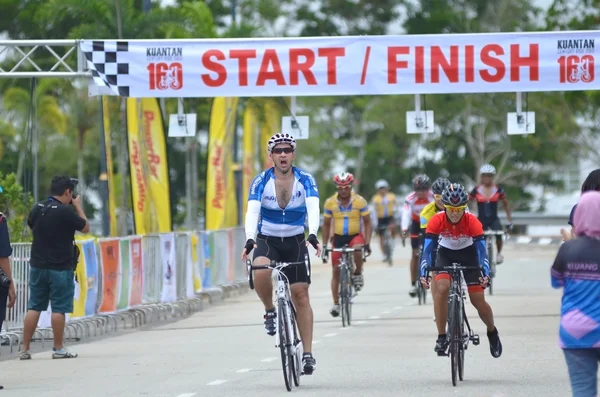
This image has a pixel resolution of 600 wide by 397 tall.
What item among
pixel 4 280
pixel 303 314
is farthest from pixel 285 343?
pixel 4 280

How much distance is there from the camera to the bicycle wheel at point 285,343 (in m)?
11.7

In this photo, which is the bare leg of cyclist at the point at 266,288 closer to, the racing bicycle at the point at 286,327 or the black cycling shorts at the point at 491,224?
the racing bicycle at the point at 286,327

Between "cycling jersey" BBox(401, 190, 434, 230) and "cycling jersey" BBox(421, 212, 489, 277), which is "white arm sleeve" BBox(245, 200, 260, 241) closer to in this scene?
"cycling jersey" BBox(421, 212, 489, 277)

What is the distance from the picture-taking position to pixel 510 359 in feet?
46.5

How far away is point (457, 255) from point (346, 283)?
6.33 meters

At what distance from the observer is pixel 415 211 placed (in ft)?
72.5

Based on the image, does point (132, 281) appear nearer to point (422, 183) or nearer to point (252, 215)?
point (422, 183)

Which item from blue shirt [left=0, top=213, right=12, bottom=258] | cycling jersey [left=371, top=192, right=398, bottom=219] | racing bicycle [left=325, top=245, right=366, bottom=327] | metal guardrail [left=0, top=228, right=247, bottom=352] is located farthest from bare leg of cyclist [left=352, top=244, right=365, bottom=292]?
cycling jersey [left=371, top=192, right=398, bottom=219]

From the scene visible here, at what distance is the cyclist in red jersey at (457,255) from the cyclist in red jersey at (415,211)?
341 inches

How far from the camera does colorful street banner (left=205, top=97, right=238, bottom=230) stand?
29.3 m

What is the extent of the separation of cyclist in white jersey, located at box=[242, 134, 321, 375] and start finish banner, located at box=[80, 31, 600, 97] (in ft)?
30.1

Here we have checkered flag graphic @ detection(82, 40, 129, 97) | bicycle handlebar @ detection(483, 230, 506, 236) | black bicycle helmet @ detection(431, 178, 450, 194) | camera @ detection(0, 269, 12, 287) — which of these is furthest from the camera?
bicycle handlebar @ detection(483, 230, 506, 236)

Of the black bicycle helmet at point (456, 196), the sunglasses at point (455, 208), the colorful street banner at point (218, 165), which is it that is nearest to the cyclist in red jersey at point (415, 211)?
the colorful street banner at point (218, 165)

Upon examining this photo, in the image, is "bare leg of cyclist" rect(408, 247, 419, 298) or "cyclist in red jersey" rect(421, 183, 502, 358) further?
"bare leg of cyclist" rect(408, 247, 419, 298)
